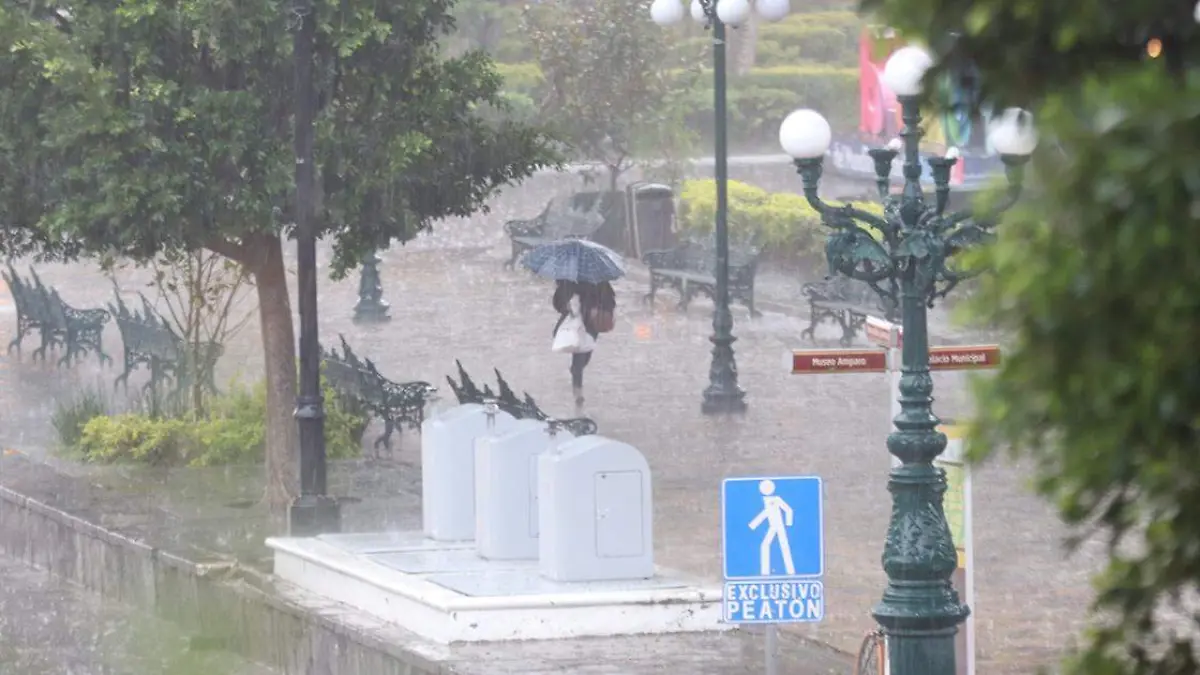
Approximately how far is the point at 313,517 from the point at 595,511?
3.07m

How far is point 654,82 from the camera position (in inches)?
1309

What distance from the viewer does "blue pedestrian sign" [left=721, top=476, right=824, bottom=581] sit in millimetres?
8383

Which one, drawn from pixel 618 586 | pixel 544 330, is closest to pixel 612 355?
pixel 544 330

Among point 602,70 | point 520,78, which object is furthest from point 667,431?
point 520,78

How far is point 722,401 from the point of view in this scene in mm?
21047

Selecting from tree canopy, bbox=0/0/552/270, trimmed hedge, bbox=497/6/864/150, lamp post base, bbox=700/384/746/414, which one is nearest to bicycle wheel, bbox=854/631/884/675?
tree canopy, bbox=0/0/552/270

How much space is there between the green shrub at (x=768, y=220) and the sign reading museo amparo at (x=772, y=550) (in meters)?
21.7

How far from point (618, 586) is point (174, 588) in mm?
3557

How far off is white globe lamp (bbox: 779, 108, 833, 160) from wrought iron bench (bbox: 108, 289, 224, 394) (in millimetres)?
9724

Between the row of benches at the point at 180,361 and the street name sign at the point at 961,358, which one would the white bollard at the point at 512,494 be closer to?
the row of benches at the point at 180,361

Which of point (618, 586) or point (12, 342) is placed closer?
point (618, 586)

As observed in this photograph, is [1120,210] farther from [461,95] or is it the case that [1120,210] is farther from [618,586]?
[461,95]

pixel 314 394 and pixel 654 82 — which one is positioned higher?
pixel 654 82

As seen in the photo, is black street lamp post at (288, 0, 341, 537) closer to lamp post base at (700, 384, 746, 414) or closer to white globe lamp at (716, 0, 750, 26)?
white globe lamp at (716, 0, 750, 26)
